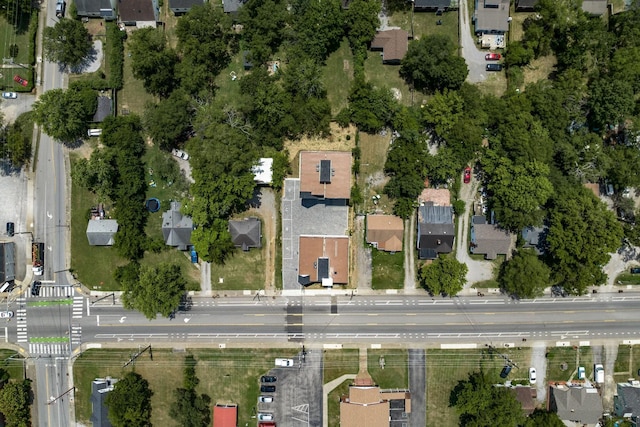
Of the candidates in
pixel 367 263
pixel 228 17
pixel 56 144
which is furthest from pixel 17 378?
pixel 228 17

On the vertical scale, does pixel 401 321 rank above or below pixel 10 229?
below

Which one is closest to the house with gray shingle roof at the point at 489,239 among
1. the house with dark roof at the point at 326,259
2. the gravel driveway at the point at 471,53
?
the house with dark roof at the point at 326,259

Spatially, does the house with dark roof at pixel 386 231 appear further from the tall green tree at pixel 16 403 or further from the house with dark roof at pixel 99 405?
the tall green tree at pixel 16 403

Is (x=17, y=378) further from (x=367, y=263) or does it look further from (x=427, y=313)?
(x=427, y=313)

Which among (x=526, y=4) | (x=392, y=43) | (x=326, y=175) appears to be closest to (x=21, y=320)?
(x=326, y=175)

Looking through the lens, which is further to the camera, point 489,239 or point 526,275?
point 489,239

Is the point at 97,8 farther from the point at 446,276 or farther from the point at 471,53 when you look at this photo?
the point at 446,276

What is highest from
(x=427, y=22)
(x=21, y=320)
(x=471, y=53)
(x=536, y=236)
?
(x=427, y=22)

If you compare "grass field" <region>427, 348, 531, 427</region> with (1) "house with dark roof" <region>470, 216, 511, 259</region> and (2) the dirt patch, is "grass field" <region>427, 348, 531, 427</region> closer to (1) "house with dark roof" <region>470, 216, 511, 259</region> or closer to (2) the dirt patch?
(1) "house with dark roof" <region>470, 216, 511, 259</region>
